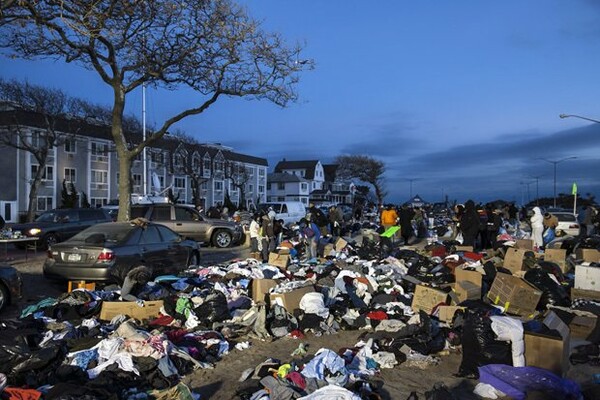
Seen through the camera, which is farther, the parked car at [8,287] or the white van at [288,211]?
the white van at [288,211]

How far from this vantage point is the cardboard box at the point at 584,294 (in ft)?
30.2

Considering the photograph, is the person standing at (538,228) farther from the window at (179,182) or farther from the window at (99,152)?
the window at (179,182)

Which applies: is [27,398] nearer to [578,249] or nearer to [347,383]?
[347,383]

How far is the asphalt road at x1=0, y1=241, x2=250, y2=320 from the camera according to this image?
952 cm

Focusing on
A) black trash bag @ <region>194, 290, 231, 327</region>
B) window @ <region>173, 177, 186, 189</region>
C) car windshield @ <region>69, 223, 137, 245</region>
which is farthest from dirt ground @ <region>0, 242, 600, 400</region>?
window @ <region>173, 177, 186, 189</region>

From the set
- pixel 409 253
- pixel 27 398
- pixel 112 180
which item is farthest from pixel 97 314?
pixel 112 180

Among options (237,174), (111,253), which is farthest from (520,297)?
(237,174)

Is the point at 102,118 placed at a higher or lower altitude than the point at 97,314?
higher

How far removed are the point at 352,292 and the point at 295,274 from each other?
2892 millimetres

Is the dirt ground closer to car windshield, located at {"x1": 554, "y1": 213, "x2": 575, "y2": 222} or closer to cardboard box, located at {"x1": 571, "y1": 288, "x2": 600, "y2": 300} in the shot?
cardboard box, located at {"x1": 571, "y1": 288, "x2": 600, "y2": 300}

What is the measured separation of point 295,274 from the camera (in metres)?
12.2

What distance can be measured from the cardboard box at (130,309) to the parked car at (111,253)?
6.02 ft

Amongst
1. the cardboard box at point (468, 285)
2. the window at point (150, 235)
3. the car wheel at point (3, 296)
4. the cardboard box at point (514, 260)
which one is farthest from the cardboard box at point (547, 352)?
the car wheel at point (3, 296)

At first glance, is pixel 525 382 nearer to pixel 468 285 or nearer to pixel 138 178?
pixel 468 285
